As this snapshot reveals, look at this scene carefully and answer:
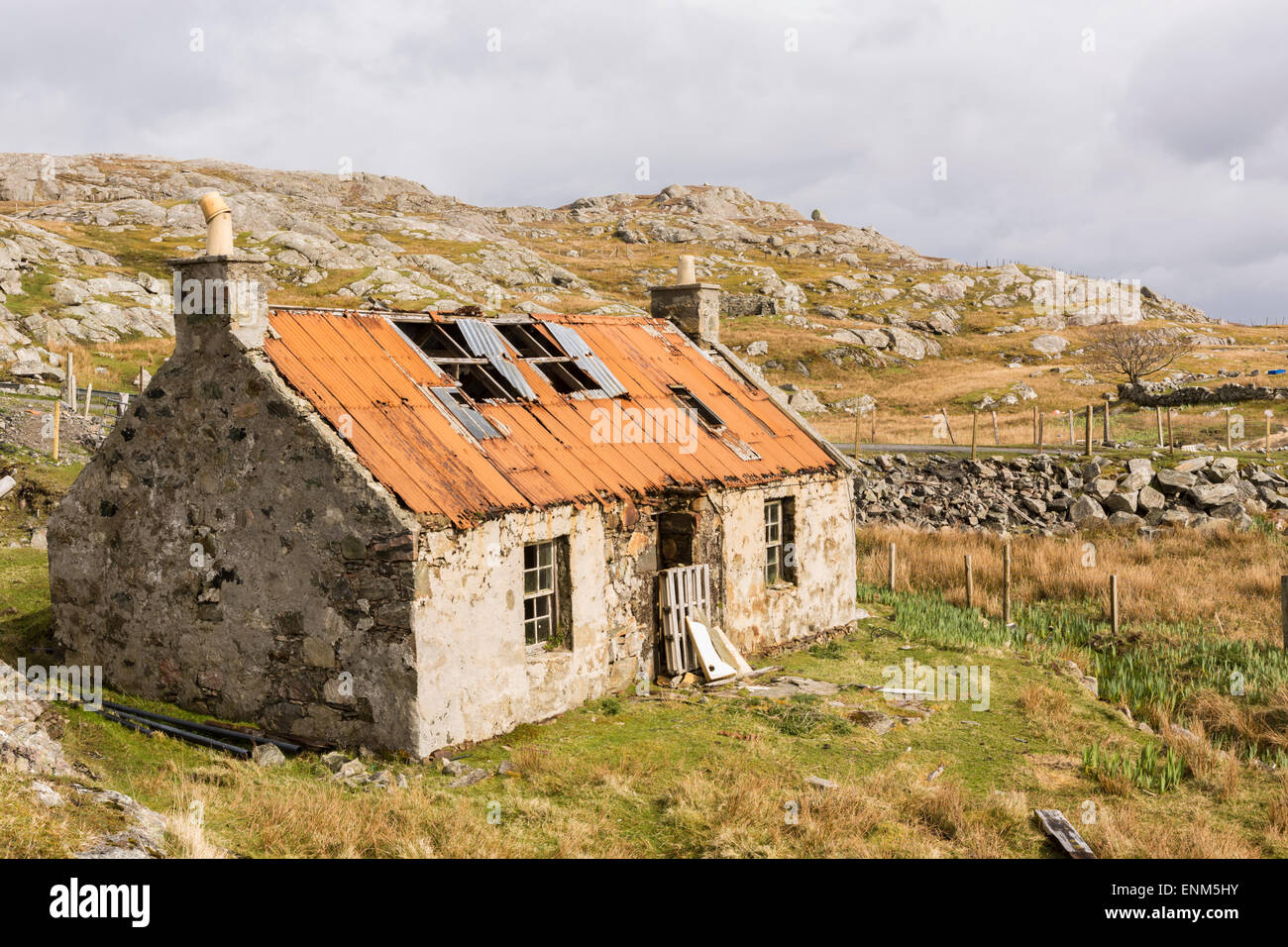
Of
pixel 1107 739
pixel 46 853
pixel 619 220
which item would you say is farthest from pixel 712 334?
pixel 619 220

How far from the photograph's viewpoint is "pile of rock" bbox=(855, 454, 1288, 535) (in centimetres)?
3061

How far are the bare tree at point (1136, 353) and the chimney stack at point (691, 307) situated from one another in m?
42.2

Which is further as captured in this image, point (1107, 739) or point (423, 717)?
point (1107, 739)

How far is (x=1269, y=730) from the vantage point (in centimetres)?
1509

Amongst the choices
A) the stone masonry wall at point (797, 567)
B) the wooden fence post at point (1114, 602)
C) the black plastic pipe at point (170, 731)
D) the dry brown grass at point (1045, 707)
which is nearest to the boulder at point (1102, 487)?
the wooden fence post at point (1114, 602)

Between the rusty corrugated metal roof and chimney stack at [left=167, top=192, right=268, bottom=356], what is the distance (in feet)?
1.53

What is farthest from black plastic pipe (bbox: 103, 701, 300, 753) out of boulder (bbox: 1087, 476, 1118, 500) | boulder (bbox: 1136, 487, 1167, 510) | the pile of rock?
boulder (bbox: 1087, 476, 1118, 500)

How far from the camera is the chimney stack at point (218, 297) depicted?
13.5 m

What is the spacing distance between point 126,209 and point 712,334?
78520mm

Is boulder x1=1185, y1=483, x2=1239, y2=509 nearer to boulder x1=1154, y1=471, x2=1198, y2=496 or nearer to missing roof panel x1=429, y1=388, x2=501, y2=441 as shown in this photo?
boulder x1=1154, y1=471, x2=1198, y2=496

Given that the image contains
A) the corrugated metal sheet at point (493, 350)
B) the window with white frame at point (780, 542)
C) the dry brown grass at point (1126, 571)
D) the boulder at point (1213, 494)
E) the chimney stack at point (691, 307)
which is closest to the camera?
the corrugated metal sheet at point (493, 350)

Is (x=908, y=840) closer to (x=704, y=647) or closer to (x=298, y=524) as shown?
(x=704, y=647)

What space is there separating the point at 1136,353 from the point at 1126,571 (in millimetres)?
41204

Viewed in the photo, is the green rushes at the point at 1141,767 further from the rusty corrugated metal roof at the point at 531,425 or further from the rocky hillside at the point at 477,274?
the rocky hillside at the point at 477,274
